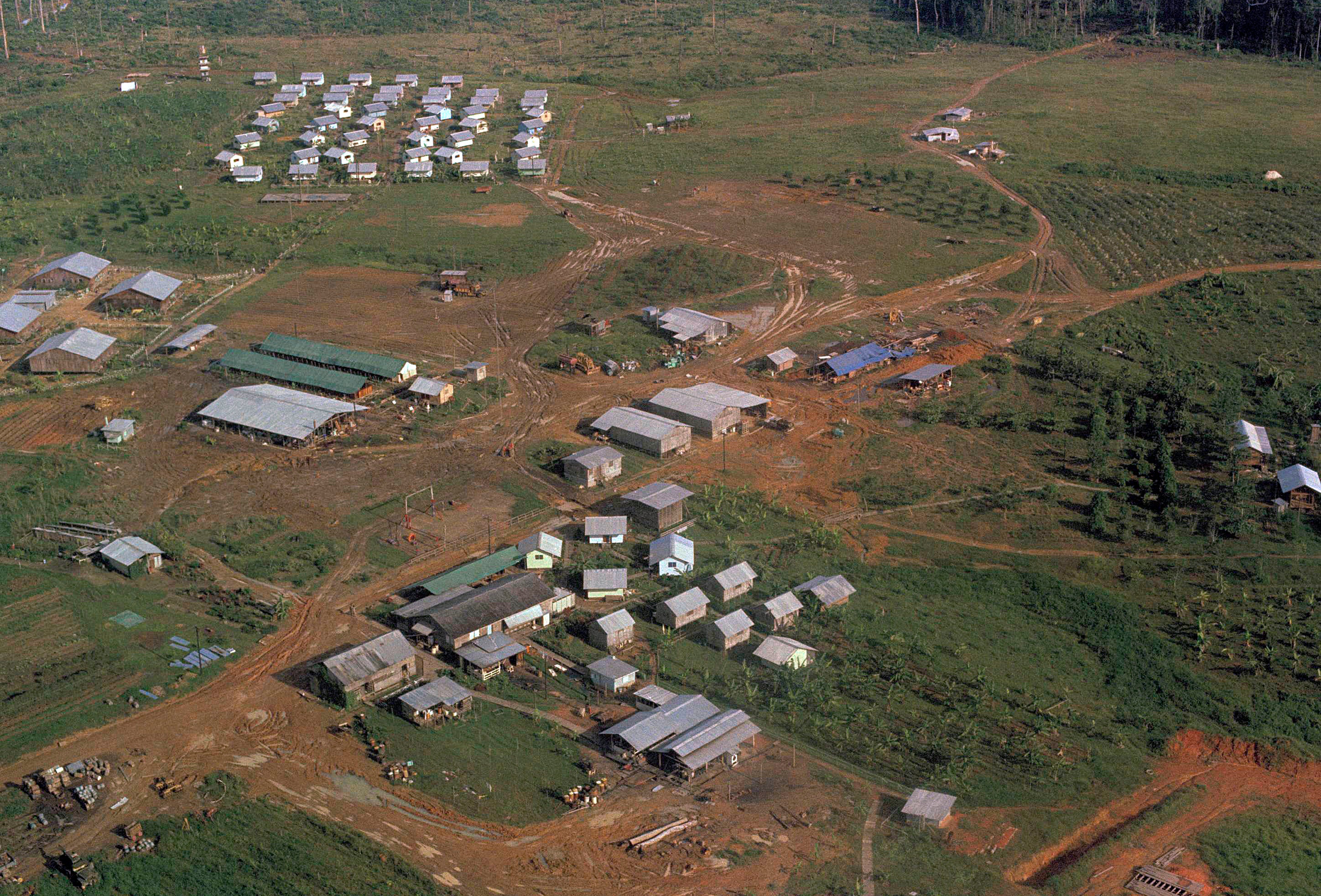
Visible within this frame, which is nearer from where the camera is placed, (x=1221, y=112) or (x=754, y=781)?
(x=754, y=781)

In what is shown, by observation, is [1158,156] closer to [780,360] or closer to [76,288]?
Answer: [780,360]

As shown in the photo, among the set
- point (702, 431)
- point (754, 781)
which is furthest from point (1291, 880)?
point (702, 431)

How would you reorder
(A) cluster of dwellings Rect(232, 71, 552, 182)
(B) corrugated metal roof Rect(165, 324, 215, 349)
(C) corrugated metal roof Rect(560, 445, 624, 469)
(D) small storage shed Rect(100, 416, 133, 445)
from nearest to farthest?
(C) corrugated metal roof Rect(560, 445, 624, 469) < (D) small storage shed Rect(100, 416, 133, 445) < (B) corrugated metal roof Rect(165, 324, 215, 349) < (A) cluster of dwellings Rect(232, 71, 552, 182)

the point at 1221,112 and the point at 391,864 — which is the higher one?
the point at 1221,112

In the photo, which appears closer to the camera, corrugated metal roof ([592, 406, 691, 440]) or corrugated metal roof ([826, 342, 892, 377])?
corrugated metal roof ([592, 406, 691, 440])

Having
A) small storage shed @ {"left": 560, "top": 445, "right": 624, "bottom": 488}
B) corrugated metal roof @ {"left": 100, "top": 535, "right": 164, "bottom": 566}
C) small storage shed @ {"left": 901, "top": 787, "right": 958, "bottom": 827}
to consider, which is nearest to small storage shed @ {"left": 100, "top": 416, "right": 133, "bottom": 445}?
corrugated metal roof @ {"left": 100, "top": 535, "right": 164, "bottom": 566}

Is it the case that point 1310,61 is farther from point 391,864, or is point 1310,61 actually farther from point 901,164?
point 391,864

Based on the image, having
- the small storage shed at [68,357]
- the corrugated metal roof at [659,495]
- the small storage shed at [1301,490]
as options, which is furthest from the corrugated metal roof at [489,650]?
the small storage shed at [68,357]

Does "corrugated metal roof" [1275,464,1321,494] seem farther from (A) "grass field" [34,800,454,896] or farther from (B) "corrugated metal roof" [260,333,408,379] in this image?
(B) "corrugated metal roof" [260,333,408,379]
